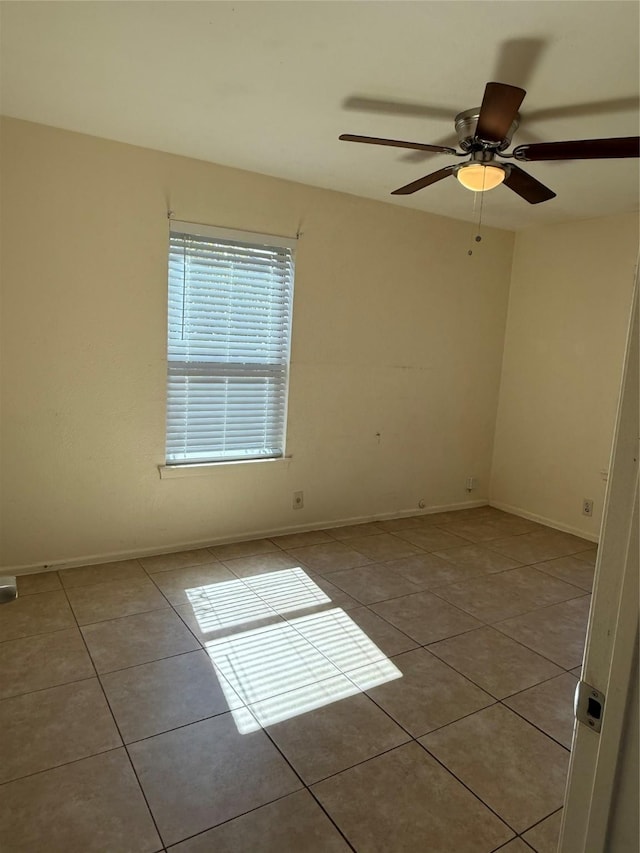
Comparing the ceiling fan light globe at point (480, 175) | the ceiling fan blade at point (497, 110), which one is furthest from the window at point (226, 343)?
the ceiling fan blade at point (497, 110)

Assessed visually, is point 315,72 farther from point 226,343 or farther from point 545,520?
point 545,520

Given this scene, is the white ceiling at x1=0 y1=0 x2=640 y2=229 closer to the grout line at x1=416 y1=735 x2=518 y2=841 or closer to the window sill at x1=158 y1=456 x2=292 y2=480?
the window sill at x1=158 y1=456 x2=292 y2=480

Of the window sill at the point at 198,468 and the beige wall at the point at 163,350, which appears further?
the window sill at the point at 198,468

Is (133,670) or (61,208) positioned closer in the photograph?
(133,670)

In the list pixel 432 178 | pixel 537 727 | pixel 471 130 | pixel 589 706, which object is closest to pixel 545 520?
→ pixel 537 727

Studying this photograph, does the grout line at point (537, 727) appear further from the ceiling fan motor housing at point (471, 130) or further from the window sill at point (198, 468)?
the ceiling fan motor housing at point (471, 130)

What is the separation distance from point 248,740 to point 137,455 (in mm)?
2011

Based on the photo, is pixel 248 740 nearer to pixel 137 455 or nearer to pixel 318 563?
pixel 318 563

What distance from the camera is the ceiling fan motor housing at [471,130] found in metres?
2.43

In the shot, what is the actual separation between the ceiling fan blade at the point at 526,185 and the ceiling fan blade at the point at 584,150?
0.34 m

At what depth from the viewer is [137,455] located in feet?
11.6

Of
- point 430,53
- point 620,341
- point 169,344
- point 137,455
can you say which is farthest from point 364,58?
point 620,341

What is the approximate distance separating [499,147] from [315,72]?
0.87m

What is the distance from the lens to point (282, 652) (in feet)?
8.59
